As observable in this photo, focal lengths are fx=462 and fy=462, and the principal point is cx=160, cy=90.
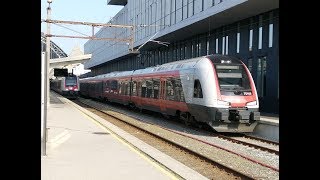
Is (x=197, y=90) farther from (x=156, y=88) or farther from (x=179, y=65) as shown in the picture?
(x=156, y=88)

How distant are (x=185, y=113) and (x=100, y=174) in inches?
478

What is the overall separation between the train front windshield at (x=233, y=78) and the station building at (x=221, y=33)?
6114 mm

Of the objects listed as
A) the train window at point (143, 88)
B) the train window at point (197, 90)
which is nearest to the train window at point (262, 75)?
the train window at point (143, 88)

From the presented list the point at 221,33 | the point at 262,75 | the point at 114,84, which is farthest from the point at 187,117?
the point at 114,84

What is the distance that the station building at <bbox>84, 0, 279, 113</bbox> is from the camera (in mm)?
24641

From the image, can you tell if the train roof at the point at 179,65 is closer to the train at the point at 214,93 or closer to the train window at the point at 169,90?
the train at the point at 214,93

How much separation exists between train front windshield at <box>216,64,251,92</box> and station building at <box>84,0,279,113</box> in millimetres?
6114

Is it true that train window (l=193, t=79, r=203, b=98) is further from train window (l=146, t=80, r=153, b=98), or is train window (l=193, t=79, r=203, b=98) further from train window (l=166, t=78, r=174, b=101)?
train window (l=146, t=80, r=153, b=98)

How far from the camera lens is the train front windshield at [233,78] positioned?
16.8 m

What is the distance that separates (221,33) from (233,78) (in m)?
15.5

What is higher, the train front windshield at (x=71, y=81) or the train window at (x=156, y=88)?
the train front windshield at (x=71, y=81)

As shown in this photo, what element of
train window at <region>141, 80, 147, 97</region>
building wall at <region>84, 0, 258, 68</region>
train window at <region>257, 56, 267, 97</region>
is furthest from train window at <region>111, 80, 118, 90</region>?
train window at <region>257, 56, 267, 97</region>

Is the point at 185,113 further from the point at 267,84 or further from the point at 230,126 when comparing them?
the point at 267,84

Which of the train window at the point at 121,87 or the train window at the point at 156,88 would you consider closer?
the train window at the point at 156,88
